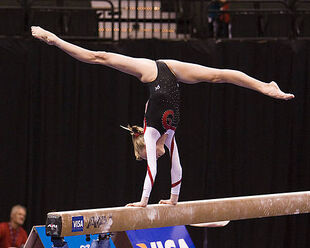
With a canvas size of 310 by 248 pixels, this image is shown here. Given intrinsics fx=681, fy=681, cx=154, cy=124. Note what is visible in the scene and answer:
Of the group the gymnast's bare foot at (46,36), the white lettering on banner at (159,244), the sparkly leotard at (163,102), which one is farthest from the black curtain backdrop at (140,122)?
the gymnast's bare foot at (46,36)

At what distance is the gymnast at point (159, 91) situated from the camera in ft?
17.4

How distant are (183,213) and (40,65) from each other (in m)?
3.24

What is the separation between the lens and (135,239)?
6859 mm

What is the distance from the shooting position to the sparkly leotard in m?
5.33

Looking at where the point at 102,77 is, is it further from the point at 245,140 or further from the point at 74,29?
the point at 245,140

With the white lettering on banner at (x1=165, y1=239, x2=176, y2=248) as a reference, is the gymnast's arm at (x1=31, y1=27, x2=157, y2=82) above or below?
above

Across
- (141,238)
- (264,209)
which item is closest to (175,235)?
(141,238)

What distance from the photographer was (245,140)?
340 inches

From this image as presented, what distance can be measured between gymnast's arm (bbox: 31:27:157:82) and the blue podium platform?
70.2 inches

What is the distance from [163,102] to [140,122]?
9.90 feet

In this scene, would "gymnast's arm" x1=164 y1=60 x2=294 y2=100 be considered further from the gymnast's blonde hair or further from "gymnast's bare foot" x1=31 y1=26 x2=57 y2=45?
"gymnast's bare foot" x1=31 y1=26 x2=57 y2=45

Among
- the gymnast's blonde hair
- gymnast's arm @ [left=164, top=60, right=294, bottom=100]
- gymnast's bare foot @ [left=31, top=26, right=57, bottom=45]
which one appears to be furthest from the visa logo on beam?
gymnast's bare foot @ [left=31, top=26, right=57, bottom=45]

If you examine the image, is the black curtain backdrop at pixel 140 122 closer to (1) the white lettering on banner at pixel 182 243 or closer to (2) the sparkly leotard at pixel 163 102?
(1) the white lettering on banner at pixel 182 243

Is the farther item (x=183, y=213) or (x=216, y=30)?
(x=216, y=30)
